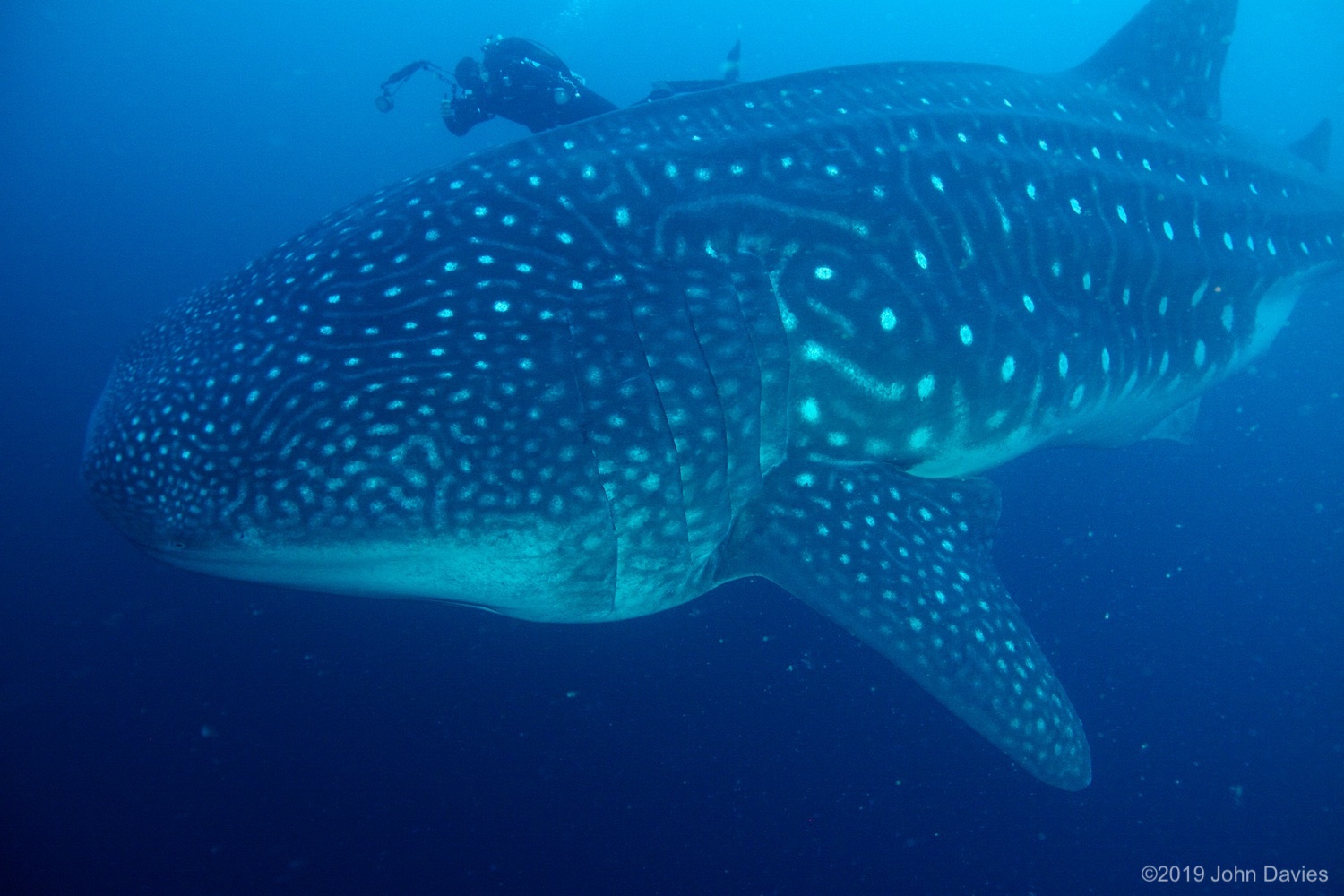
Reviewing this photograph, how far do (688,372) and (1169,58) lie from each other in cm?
541

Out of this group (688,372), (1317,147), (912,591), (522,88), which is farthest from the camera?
(522,88)

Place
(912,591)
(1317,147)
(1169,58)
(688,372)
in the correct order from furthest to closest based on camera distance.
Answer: (1317,147)
(1169,58)
(912,591)
(688,372)

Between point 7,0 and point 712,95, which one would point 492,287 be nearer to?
point 712,95

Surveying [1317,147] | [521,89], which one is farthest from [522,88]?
[1317,147]

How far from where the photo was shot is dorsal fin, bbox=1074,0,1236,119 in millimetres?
5395

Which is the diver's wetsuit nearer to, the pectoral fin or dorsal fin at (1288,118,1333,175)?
dorsal fin at (1288,118,1333,175)

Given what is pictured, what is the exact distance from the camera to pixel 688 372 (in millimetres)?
3023

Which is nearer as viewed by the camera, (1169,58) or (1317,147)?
(1169,58)

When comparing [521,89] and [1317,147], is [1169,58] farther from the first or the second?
[521,89]

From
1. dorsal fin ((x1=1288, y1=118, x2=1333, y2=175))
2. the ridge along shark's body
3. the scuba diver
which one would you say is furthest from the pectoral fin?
the scuba diver

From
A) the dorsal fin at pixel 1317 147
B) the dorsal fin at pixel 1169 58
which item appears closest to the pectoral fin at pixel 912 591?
the dorsal fin at pixel 1169 58

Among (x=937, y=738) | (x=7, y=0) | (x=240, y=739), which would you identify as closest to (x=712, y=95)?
(x=937, y=738)

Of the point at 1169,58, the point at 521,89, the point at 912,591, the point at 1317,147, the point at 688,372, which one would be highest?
the point at 521,89

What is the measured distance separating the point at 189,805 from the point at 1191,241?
7.85 m
